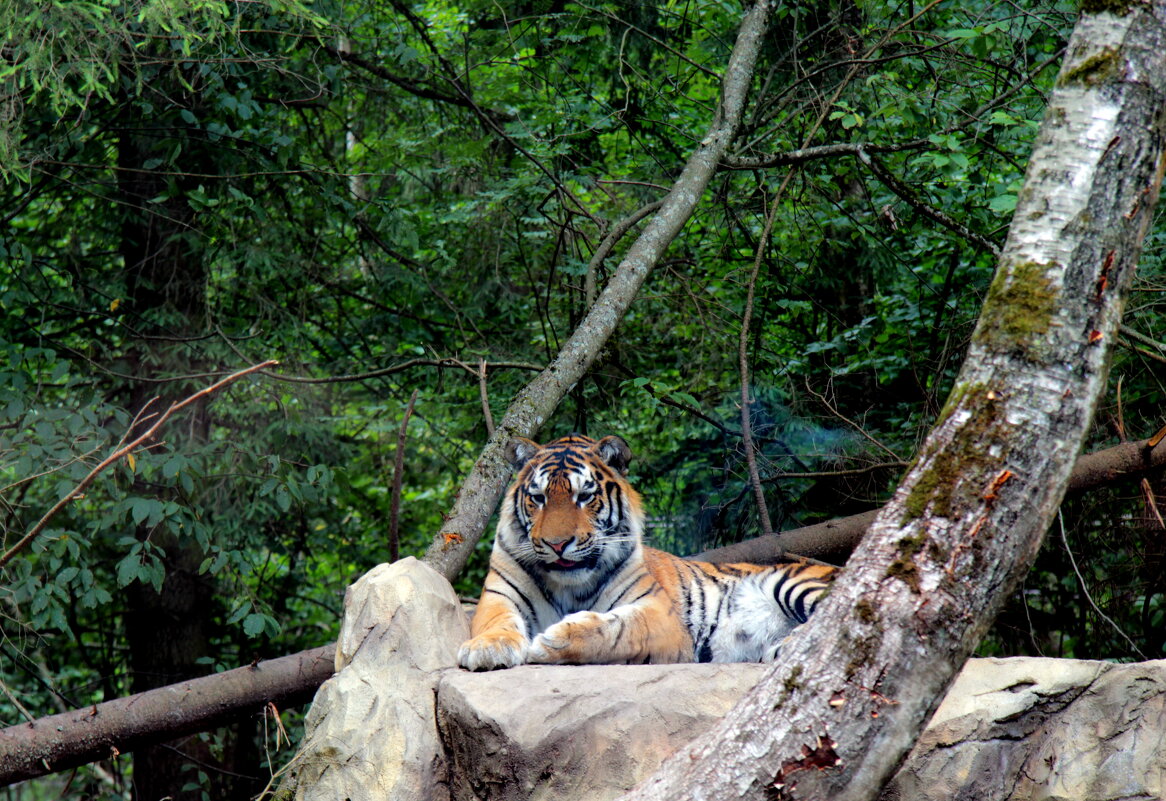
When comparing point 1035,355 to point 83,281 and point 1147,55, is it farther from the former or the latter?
point 83,281

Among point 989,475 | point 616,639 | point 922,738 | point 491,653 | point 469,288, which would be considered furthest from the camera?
point 469,288

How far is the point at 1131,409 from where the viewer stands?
21.2 ft

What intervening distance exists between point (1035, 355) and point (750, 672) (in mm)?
1755

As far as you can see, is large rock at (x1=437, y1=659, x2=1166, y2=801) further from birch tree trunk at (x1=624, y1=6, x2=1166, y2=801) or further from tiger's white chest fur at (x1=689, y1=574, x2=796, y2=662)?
tiger's white chest fur at (x1=689, y1=574, x2=796, y2=662)

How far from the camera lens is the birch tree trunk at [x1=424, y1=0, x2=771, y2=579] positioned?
16.6 ft

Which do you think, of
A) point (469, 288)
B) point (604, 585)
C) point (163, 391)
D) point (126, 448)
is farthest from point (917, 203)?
point (163, 391)

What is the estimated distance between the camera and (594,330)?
5.64m

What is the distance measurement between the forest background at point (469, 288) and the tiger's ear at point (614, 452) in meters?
1.07

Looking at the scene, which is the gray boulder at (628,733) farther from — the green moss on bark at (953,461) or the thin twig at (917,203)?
the thin twig at (917,203)

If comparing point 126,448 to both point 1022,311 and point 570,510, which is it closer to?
point 570,510

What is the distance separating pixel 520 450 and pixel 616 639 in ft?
3.93

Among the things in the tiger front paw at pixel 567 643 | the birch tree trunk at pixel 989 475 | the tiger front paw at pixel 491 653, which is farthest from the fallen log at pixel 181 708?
the birch tree trunk at pixel 989 475

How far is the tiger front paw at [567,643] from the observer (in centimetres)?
395

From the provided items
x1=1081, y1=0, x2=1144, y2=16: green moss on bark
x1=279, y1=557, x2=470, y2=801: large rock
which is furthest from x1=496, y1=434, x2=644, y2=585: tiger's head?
x1=1081, y1=0, x2=1144, y2=16: green moss on bark
